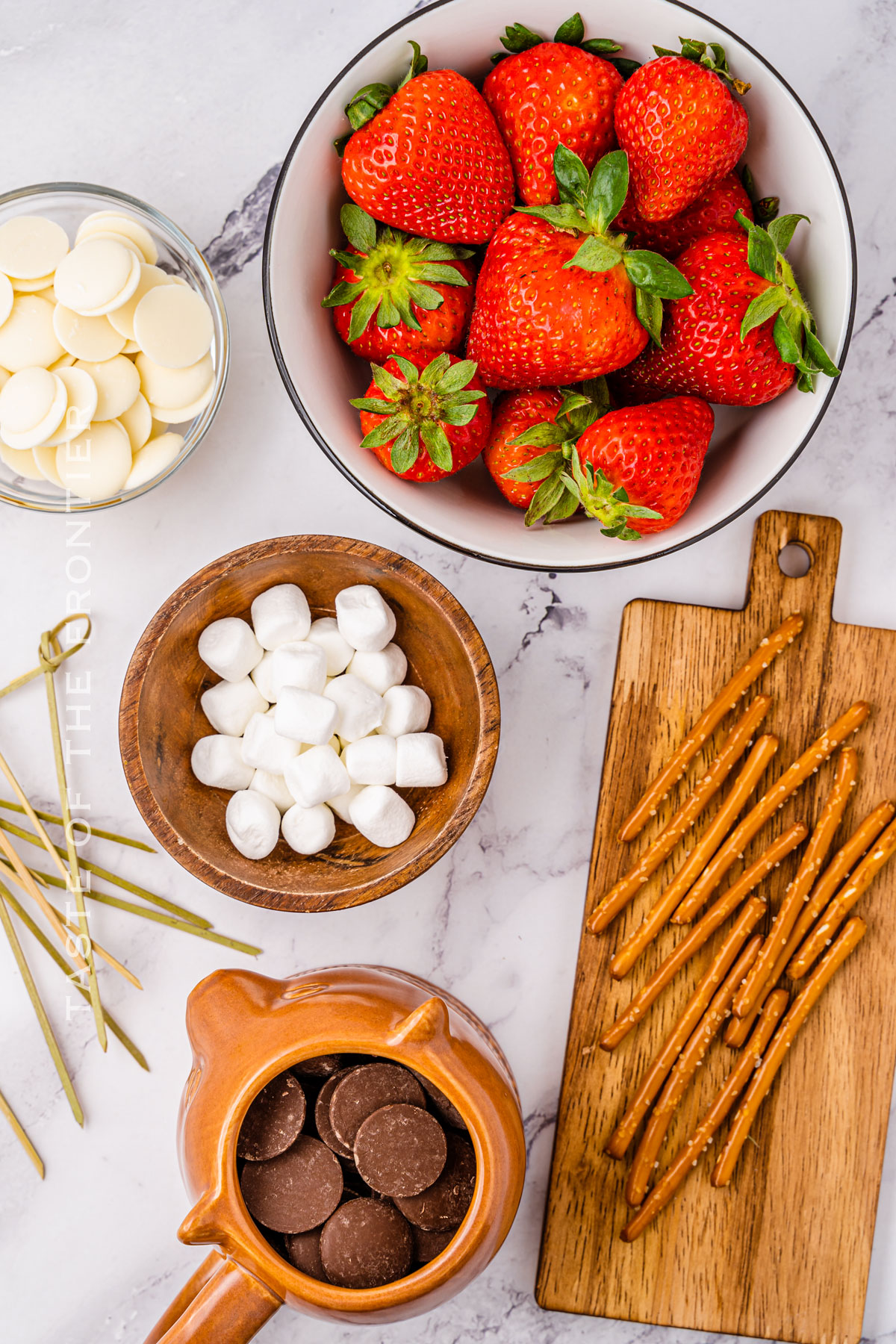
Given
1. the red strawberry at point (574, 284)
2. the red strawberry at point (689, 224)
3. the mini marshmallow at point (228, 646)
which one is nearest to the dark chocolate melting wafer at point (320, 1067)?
the mini marshmallow at point (228, 646)

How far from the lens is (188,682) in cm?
86

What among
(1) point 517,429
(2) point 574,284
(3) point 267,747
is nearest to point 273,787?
(3) point 267,747

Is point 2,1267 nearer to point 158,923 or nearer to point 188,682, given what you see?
point 158,923

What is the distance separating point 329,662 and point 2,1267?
2.23 feet

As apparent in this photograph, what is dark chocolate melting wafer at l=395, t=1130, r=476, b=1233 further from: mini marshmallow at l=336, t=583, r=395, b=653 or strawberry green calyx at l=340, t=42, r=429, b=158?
strawberry green calyx at l=340, t=42, r=429, b=158

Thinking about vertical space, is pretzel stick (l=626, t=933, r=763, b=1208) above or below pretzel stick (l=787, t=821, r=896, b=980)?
below

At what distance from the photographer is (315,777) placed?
2.65ft

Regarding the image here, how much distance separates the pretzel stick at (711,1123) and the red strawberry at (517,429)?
0.53m

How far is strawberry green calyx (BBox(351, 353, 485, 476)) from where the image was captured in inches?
27.8

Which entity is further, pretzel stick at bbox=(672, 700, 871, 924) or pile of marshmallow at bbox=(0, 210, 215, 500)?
pretzel stick at bbox=(672, 700, 871, 924)

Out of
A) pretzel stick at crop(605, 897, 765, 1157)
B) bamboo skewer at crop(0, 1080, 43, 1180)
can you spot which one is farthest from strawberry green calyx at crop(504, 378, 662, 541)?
bamboo skewer at crop(0, 1080, 43, 1180)

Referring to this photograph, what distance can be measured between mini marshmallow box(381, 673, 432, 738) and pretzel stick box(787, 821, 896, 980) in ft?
1.38

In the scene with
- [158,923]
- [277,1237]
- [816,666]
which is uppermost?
[816,666]

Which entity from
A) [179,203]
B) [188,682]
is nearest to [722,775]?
[188,682]
